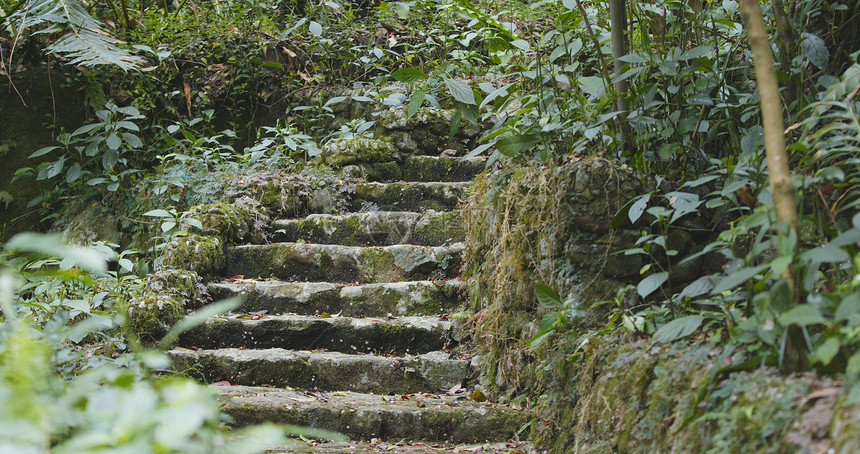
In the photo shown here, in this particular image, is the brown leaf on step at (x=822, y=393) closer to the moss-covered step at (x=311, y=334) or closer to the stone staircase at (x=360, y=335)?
the stone staircase at (x=360, y=335)

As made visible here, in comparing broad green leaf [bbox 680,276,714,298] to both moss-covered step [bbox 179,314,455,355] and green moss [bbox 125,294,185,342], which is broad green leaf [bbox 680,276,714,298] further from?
green moss [bbox 125,294,185,342]

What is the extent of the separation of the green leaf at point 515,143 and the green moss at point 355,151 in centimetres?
233

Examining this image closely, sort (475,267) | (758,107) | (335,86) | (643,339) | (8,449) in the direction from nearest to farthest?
(8,449)
(643,339)
(758,107)
(475,267)
(335,86)

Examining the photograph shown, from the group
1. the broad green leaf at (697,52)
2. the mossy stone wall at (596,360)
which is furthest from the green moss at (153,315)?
the broad green leaf at (697,52)

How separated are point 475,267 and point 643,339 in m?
1.21

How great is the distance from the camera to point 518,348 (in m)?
2.36

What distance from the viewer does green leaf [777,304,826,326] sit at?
0.99 meters

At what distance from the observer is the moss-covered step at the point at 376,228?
360cm

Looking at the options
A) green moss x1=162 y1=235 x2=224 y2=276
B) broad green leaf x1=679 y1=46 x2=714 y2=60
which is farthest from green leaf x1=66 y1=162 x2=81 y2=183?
broad green leaf x1=679 y1=46 x2=714 y2=60

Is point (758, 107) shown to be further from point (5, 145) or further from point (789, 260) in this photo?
point (5, 145)

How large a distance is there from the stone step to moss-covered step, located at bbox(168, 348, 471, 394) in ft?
1.41

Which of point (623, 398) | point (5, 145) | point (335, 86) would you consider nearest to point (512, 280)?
point (623, 398)

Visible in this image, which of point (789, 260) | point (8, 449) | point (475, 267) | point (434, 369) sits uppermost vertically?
point (789, 260)

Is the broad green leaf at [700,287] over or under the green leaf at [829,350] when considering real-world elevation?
under
